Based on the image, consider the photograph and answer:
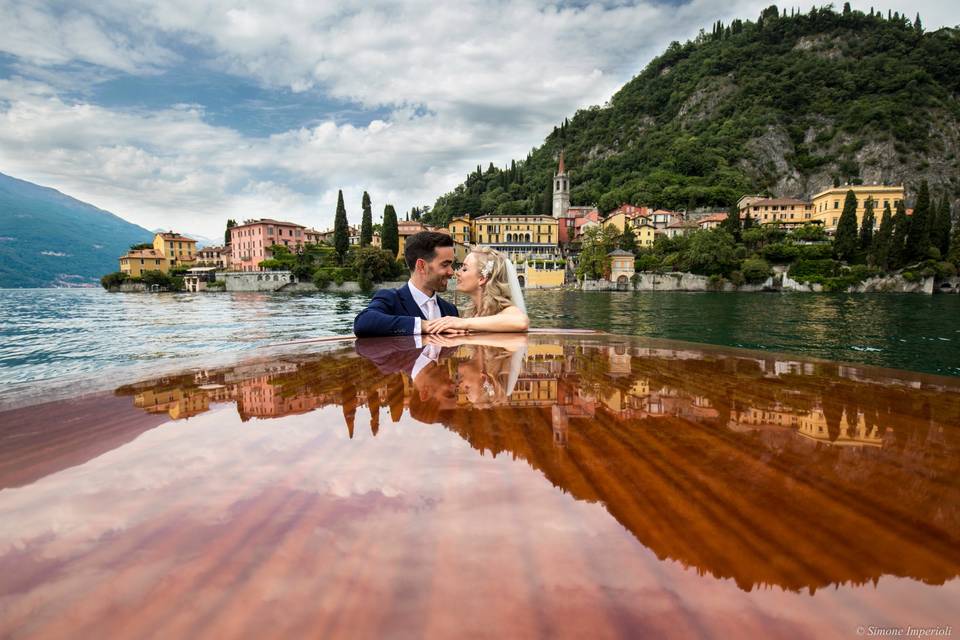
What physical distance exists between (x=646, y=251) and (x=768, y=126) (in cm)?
5282

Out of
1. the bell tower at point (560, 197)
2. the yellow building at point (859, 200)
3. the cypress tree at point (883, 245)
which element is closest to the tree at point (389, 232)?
the bell tower at point (560, 197)

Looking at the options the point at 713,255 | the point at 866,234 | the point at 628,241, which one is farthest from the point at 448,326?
the point at 628,241

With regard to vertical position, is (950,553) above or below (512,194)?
below

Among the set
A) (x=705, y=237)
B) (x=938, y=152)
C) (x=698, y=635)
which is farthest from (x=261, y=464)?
(x=938, y=152)

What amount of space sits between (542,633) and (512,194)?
8556 centimetres

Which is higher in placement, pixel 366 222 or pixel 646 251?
pixel 366 222

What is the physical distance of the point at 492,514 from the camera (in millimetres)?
707

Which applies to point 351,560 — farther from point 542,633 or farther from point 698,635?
point 698,635

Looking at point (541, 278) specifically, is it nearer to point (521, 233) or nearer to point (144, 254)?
point (521, 233)

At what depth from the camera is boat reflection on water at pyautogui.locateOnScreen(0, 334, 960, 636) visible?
0.50 m

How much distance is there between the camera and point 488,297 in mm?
3621

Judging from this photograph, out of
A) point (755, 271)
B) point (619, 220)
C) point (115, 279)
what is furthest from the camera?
point (619, 220)

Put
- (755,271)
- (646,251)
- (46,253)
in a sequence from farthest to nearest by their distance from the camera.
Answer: (46,253) → (646,251) → (755,271)

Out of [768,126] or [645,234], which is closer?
[645,234]
